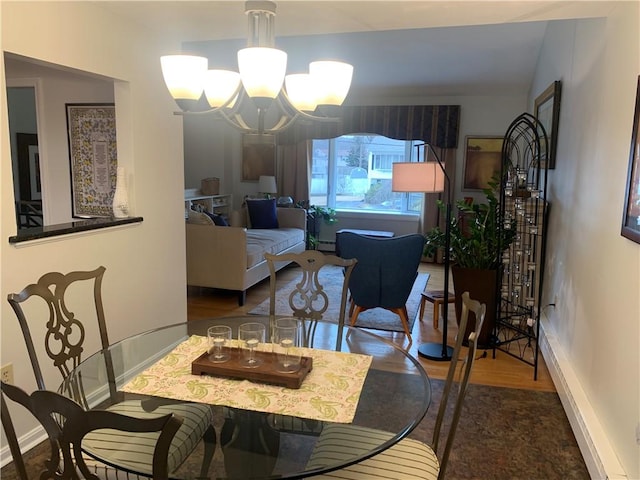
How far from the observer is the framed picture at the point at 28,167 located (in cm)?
501

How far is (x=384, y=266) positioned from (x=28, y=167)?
151 inches

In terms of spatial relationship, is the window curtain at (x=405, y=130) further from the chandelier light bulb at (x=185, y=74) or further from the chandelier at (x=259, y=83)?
the chandelier light bulb at (x=185, y=74)

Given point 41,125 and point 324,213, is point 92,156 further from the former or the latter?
point 324,213

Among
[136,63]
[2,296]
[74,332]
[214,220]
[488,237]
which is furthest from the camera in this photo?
[214,220]

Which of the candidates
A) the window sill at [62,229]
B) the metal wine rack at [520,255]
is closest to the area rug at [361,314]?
the metal wine rack at [520,255]

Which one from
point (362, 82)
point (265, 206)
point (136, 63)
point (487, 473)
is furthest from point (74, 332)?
point (362, 82)

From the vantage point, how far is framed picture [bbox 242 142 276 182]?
770cm

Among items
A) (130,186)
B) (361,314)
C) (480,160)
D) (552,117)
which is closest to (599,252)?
(552,117)

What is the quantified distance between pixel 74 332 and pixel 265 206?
4039mm

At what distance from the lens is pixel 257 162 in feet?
25.4

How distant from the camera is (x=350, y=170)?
307 inches

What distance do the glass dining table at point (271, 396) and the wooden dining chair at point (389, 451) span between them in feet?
0.07

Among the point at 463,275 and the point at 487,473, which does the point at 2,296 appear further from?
the point at 463,275

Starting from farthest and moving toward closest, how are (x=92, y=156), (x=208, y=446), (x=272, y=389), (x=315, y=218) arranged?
(x=315, y=218) < (x=92, y=156) < (x=272, y=389) < (x=208, y=446)
